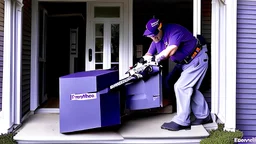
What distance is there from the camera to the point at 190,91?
4191 millimetres

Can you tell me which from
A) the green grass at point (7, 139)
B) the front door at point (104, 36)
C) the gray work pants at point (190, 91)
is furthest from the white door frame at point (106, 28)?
the green grass at point (7, 139)

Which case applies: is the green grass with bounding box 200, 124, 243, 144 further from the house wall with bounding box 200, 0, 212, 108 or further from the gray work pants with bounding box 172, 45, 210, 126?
the house wall with bounding box 200, 0, 212, 108

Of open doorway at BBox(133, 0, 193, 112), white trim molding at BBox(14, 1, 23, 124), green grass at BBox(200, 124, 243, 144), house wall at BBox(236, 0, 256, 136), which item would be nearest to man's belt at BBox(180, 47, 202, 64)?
house wall at BBox(236, 0, 256, 136)

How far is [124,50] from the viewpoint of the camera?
5.87m

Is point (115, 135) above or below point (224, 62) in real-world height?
below

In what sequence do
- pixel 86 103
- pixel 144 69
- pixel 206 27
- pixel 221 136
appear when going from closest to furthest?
pixel 86 103 → pixel 221 136 → pixel 144 69 → pixel 206 27

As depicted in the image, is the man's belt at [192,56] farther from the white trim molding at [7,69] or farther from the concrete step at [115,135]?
the white trim molding at [7,69]

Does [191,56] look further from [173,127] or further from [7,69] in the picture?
[7,69]

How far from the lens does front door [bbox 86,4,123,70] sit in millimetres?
5922

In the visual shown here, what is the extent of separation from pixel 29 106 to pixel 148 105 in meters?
2.10

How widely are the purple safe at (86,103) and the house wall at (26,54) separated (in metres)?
1.25

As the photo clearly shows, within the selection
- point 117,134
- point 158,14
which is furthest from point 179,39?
point 158,14

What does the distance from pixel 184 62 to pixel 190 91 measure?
1.41 ft

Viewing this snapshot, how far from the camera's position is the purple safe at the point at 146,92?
14.1ft
